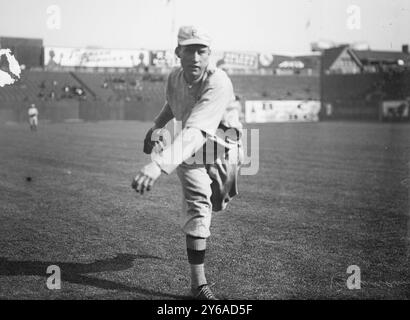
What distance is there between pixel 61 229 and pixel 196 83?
2989 millimetres

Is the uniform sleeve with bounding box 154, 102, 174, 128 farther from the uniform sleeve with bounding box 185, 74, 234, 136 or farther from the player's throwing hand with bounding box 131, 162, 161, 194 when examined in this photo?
the player's throwing hand with bounding box 131, 162, 161, 194

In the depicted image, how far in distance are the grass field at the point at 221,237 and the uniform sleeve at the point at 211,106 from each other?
1.24m

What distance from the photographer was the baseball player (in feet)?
11.6

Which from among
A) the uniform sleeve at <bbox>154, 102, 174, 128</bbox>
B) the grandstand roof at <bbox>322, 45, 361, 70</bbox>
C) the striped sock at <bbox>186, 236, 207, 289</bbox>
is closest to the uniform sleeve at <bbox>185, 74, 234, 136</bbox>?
the uniform sleeve at <bbox>154, 102, 174, 128</bbox>

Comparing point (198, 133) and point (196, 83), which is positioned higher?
point (196, 83)

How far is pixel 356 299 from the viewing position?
→ 378 cm

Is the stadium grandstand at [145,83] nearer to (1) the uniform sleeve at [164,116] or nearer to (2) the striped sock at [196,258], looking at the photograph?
(1) the uniform sleeve at [164,116]

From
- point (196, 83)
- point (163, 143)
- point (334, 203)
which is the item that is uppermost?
point (196, 83)

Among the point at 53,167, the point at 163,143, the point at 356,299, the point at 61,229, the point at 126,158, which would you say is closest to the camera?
the point at 356,299

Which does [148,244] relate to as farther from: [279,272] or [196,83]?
[196,83]

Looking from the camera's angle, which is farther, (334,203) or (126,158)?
(126,158)

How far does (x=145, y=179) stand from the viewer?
3.07 meters
